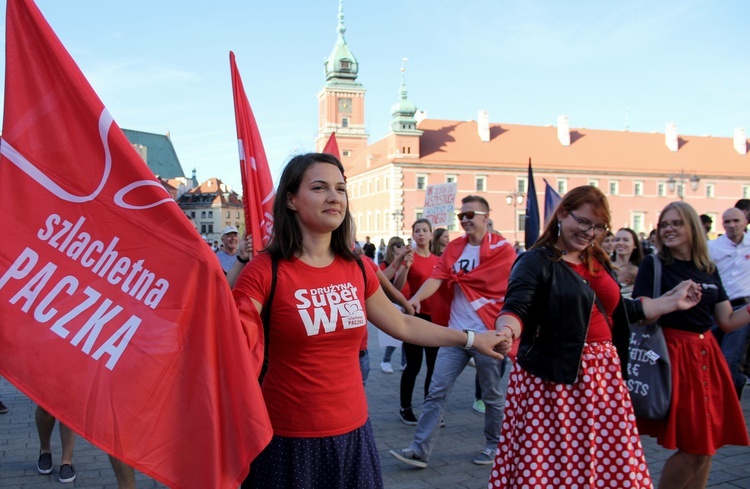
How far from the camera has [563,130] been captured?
7738 cm

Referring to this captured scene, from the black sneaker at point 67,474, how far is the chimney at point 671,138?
8453cm

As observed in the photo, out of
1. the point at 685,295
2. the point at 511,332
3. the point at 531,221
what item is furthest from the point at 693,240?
the point at 531,221

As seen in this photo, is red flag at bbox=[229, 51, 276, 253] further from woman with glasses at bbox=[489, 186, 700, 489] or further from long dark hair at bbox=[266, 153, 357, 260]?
woman with glasses at bbox=[489, 186, 700, 489]

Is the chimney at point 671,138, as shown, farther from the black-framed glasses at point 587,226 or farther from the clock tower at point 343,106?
the black-framed glasses at point 587,226

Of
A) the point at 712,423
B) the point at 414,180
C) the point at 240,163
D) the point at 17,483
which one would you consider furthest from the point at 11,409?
the point at 414,180

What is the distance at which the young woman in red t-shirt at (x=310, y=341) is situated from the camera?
269cm

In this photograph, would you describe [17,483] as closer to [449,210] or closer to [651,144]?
[449,210]

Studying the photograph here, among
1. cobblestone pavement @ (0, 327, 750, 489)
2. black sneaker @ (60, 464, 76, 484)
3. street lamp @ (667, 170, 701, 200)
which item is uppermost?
street lamp @ (667, 170, 701, 200)

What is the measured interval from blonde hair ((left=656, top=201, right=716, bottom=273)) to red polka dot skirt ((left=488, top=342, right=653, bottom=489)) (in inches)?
43.9

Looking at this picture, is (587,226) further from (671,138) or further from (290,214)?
(671,138)

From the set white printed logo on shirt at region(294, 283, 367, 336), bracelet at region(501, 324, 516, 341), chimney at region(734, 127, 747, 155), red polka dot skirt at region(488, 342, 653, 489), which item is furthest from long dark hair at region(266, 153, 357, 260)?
chimney at region(734, 127, 747, 155)

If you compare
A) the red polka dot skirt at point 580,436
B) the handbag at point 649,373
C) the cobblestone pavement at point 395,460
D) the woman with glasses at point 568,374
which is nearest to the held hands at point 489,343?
the woman with glasses at point 568,374

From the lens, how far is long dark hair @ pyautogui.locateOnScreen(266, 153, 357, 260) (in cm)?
281

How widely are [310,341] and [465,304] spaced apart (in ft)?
12.1
